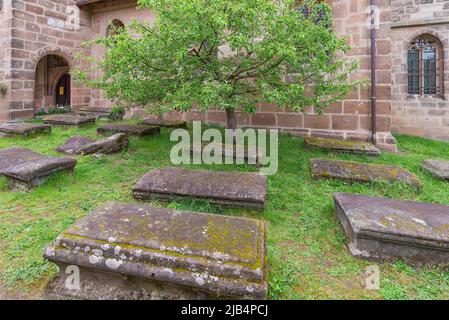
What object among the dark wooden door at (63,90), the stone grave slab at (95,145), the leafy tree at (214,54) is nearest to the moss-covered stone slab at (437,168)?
the leafy tree at (214,54)

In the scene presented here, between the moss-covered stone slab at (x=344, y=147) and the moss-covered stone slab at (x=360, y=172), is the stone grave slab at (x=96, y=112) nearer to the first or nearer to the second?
the moss-covered stone slab at (x=344, y=147)

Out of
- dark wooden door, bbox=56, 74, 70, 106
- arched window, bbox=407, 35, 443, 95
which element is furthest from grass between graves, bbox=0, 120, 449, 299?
dark wooden door, bbox=56, 74, 70, 106

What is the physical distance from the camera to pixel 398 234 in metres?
2.16

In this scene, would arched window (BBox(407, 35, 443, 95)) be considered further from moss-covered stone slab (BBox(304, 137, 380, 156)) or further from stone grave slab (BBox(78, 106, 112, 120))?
stone grave slab (BBox(78, 106, 112, 120))

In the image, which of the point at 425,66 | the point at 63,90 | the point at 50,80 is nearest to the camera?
the point at 425,66

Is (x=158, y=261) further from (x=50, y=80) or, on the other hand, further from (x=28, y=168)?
(x=50, y=80)

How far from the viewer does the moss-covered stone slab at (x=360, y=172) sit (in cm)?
376

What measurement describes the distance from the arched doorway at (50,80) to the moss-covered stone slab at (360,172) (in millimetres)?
12403

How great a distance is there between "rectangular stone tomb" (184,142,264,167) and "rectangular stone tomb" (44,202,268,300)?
2.58 meters

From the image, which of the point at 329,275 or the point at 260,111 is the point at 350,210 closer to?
the point at 329,275

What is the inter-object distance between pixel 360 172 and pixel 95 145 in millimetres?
4565

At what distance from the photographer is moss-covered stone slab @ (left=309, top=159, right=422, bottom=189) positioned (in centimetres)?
376

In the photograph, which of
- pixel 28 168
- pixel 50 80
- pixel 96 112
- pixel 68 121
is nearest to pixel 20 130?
pixel 68 121

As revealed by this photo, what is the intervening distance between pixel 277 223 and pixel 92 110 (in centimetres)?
902
